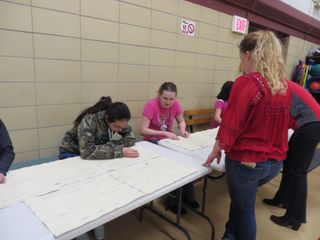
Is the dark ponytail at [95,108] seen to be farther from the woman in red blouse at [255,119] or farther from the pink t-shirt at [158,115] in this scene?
the woman in red blouse at [255,119]

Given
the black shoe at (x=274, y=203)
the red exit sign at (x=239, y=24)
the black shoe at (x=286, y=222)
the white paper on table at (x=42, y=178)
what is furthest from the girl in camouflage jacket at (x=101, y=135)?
the red exit sign at (x=239, y=24)

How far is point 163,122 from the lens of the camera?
92.4 inches

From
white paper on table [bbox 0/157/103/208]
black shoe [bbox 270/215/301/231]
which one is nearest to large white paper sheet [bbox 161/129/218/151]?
white paper on table [bbox 0/157/103/208]

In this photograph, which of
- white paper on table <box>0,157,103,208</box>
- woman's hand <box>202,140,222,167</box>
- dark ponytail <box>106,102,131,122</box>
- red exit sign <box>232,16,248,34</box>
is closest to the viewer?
white paper on table <box>0,157,103,208</box>

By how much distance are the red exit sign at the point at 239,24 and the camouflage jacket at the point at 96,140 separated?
8.25 ft

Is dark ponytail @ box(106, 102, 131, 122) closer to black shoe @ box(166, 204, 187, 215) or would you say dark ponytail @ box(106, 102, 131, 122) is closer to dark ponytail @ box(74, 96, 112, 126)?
dark ponytail @ box(74, 96, 112, 126)

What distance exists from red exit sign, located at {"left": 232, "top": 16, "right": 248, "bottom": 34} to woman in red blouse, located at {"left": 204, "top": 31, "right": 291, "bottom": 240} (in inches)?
94.7

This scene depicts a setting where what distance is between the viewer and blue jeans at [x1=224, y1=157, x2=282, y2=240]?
1332 mm

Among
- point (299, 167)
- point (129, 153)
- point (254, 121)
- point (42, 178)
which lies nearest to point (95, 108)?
point (129, 153)

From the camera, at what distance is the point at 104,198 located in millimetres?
1094

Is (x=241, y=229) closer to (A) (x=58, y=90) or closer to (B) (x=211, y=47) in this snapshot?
(A) (x=58, y=90)

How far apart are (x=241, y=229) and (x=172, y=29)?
84.3 inches

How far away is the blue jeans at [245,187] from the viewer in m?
1.33

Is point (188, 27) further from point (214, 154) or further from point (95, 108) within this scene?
point (214, 154)
